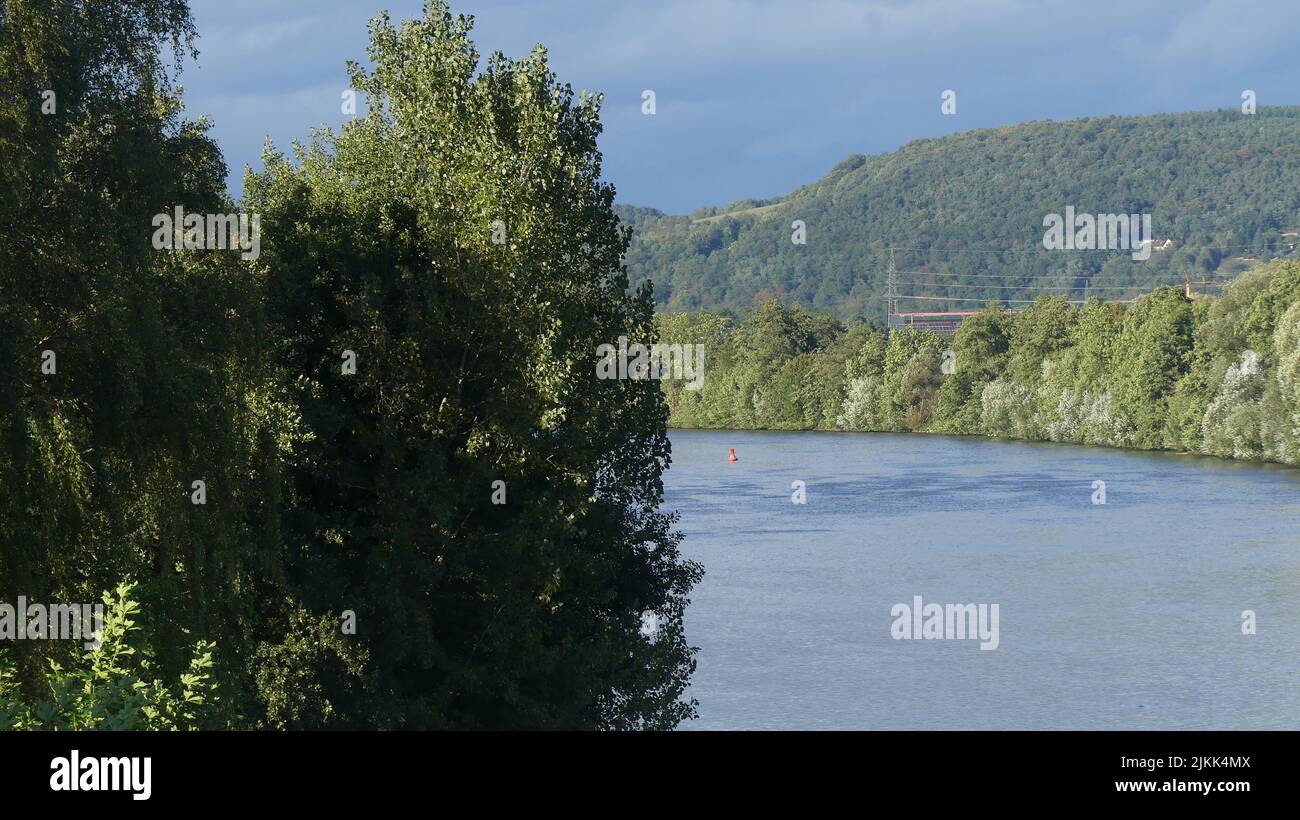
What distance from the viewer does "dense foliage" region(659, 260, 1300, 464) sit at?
80625 mm

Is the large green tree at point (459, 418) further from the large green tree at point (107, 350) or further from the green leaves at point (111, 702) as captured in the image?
the green leaves at point (111, 702)

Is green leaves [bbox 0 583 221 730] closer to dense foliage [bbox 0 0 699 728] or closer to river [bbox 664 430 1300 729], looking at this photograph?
dense foliage [bbox 0 0 699 728]

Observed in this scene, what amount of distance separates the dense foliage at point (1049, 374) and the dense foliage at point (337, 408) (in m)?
58.4

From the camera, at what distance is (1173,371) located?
9169 cm

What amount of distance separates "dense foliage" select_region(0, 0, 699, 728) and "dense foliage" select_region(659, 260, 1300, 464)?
58414mm

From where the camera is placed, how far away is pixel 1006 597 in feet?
148

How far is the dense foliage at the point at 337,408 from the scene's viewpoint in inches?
544

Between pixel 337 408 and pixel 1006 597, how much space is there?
2865 cm

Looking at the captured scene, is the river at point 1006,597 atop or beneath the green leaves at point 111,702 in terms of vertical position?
beneath

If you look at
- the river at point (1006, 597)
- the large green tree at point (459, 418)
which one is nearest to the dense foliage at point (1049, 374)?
the river at point (1006, 597)

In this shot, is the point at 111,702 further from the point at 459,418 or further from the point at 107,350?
the point at 459,418

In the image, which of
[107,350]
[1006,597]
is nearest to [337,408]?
[107,350]
